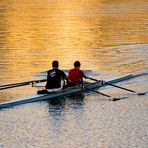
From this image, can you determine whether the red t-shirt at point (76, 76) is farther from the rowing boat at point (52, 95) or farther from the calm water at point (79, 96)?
the calm water at point (79, 96)

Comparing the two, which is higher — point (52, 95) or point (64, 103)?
point (52, 95)

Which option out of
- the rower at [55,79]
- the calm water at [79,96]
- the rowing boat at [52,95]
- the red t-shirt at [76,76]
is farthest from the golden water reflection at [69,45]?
the rower at [55,79]

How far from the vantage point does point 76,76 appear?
87.4 feet

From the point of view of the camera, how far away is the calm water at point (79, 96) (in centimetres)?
2011

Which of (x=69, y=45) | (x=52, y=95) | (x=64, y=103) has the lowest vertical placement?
(x=64, y=103)

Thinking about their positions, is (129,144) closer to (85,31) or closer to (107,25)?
(85,31)

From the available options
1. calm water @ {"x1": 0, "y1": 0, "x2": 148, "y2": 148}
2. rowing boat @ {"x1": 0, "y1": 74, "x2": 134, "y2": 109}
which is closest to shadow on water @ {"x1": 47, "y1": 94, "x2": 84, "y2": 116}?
calm water @ {"x1": 0, "y1": 0, "x2": 148, "y2": 148}

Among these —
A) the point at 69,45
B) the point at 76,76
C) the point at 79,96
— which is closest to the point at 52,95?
the point at 79,96

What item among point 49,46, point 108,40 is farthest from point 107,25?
point 49,46

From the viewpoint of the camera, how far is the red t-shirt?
2659 cm

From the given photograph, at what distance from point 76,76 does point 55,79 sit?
133 cm

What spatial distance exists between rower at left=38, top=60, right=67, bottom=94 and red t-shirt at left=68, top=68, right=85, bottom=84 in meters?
0.89

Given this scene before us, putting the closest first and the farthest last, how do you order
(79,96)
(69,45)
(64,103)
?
(64,103)
(79,96)
(69,45)

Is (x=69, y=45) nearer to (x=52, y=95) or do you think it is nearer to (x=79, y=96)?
(x=79, y=96)
